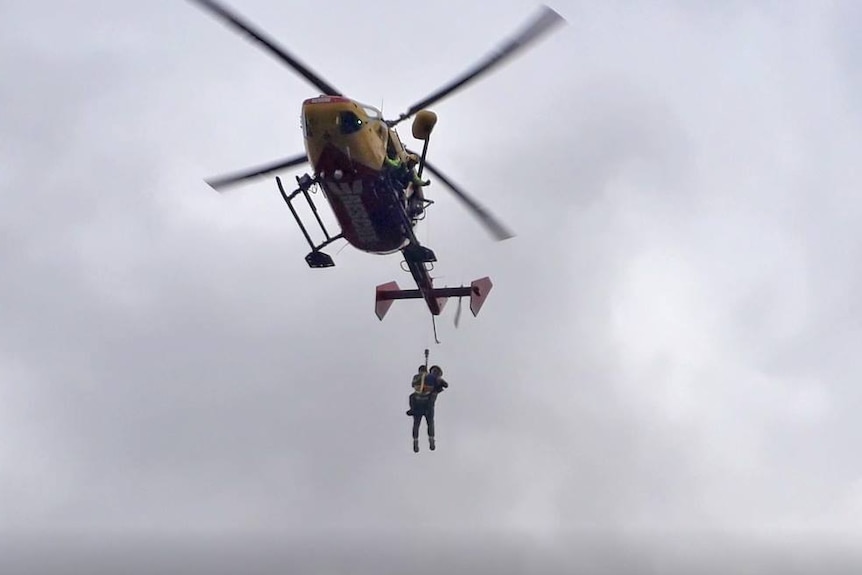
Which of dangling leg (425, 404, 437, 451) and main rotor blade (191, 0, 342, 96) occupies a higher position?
main rotor blade (191, 0, 342, 96)

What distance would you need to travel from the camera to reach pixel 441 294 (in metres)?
24.1

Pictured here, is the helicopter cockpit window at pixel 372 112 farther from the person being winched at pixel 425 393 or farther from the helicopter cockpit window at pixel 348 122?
the person being winched at pixel 425 393

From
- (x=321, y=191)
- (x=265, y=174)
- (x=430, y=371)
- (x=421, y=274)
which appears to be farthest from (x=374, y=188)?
(x=430, y=371)

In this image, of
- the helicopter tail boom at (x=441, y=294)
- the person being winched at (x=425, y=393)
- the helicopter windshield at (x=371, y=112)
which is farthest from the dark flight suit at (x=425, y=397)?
the helicopter windshield at (x=371, y=112)

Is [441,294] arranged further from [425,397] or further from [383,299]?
[425,397]

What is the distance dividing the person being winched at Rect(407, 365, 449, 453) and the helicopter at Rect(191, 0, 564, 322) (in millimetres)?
2896

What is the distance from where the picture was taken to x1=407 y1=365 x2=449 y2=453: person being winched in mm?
22984

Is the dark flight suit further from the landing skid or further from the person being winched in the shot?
the landing skid

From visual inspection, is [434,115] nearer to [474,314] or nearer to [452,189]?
[452,189]

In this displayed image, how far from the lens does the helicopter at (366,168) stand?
16922 millimetres

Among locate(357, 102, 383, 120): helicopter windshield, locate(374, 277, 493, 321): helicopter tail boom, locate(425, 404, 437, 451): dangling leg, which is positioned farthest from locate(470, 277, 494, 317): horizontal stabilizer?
locate(357, 102, 383, 120): helicopter windshield

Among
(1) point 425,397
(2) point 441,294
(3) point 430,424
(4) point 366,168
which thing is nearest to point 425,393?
(1) point 425,397

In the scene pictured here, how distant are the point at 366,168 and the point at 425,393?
7.51m

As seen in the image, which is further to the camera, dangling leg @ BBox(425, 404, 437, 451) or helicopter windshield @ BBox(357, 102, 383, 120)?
dangling leg @ BBox(425, 404, 437, 451)
